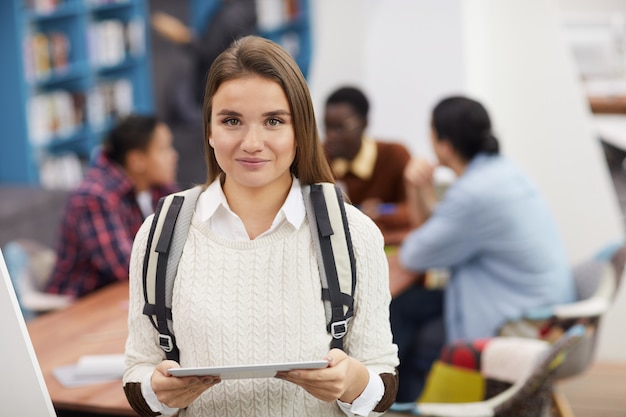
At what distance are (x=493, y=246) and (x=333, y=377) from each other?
196 cm

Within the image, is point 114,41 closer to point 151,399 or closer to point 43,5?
point 43,5

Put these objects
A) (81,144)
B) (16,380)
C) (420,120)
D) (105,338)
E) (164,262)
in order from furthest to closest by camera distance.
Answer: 1. (81,144)
2. (420,120)
3. (105,338)
4. (164,262)
5. (16,380)

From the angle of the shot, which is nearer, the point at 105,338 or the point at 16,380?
the point at 16,380

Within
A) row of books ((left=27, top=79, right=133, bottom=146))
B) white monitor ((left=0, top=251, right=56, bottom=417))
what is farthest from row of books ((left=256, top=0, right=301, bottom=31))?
white monitor ((left=0, top=251, right=56, bottom=417))

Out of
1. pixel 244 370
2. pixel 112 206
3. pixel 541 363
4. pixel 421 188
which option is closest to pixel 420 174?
pixel 421 188

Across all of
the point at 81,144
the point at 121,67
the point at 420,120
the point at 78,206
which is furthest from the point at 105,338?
the point at 121,67

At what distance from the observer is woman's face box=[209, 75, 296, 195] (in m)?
1.50

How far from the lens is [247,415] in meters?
1.59

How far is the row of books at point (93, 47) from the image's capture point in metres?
6.12

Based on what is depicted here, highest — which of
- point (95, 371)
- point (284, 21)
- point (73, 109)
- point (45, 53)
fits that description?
point (284, 21)

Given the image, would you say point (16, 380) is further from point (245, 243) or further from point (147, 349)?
point (245, 243)

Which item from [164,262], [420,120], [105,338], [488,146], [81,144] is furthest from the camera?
[81,144]

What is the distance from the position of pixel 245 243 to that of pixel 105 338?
1.34 metres

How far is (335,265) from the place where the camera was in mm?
1546
